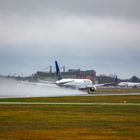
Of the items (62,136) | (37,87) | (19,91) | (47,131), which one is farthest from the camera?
(37,87)

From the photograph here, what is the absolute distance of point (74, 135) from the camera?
3662 cm

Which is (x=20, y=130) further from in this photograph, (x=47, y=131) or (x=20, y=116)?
(x=20, y=116)

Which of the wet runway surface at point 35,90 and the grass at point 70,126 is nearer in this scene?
the grass at point 70,126

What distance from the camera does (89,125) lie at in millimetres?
43688

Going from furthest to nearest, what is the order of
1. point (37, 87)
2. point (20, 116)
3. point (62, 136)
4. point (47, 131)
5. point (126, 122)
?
point (37, 87) → point (20, 116) → point (126, 122) → point (47, 131) → point (62, 136)

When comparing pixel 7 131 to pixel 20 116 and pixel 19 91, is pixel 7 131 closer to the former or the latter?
pixel 20 116

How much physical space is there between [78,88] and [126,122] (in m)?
118

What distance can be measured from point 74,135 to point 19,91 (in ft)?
356

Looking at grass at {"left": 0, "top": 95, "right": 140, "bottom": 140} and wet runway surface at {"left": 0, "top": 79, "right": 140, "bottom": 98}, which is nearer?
grass at {"left": 0, "top": 95, "right": 140, "bottom": 140}

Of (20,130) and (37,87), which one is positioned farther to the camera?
(37,87)

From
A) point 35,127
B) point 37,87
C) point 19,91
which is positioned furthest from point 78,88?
point 35,127

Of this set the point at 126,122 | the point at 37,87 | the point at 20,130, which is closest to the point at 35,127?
the point at 20,130

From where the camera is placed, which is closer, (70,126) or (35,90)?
(70,126)

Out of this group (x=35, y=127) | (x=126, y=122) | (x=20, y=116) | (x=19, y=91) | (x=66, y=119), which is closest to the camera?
(x=35, y=127)
